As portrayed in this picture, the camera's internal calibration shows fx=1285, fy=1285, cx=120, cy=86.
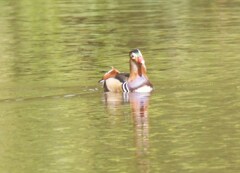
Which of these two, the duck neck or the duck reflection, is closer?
the duck reflection

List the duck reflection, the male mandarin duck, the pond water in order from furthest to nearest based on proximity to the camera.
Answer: the male mandarin duck → the duck reflection → the pond water

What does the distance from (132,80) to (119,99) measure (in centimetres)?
57

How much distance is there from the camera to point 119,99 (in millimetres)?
21188

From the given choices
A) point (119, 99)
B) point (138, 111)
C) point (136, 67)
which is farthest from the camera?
point (136, 67)

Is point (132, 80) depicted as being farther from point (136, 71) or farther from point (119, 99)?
point (119, 99)

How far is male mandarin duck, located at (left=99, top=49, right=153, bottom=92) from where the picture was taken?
21500mm

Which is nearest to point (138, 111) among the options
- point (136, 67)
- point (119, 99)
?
point (119, 99)

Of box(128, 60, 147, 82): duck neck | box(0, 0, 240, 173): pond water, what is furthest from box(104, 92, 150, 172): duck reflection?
box(128, 60, 147, 82): duck neck

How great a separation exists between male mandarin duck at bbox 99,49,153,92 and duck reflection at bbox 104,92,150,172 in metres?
0.10

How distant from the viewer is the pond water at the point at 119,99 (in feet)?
52.4

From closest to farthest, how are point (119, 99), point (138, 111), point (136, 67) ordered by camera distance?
point (138, 111), point (119, 99), point (136, 67)

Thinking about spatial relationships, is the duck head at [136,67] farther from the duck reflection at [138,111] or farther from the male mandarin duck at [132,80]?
the duck reflection at [138,111]

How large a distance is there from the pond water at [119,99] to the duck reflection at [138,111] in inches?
0.6

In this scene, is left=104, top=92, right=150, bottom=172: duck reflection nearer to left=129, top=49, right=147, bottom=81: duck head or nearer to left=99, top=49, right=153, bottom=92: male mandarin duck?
left=99, top=49, right=153, bottom=92: male mandarin duck
